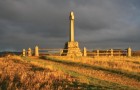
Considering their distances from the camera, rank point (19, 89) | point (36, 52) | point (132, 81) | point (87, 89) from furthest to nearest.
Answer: point (36, 52), point (132, 81), point (87, 89), point (19, 89)

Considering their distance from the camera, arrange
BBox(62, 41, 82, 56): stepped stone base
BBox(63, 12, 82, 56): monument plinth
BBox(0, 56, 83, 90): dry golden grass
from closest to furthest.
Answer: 1. BBox(0, 56, 83, 90): dry golden grass
2. BBox(63, 12, 82, 56): monument plinth
3. BBox(62, 41, 82, 56): stepped stone base

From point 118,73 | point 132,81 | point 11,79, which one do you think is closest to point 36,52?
point 118,73

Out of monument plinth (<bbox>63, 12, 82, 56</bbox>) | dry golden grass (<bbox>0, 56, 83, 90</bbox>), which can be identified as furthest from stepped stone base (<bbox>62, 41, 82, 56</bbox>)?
dry golden grass (<bbox>0, 56, 83, 90</bbox>)

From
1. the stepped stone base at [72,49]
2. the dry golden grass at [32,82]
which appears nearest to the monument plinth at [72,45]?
the stepped stone base at [72,49]

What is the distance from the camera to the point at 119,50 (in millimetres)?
54938

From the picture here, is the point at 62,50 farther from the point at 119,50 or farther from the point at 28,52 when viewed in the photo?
the point at 119,50

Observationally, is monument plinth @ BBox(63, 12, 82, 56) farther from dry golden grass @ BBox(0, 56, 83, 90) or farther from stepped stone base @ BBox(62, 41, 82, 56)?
dry golden grass @ BBox(0, 56, 83, 90)

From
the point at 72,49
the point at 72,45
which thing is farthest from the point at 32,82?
the point at 72,45

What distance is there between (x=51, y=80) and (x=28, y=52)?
3254 cm

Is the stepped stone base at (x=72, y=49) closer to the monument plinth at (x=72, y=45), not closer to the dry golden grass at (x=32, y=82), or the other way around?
the monument plinth at (x=72, y=45)

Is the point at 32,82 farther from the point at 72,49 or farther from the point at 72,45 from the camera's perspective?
the point at 72,45

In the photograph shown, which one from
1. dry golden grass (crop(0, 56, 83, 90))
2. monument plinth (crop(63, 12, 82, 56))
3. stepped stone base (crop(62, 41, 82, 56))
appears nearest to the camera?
dry golden grass (crop(0, 56, 83, 90))

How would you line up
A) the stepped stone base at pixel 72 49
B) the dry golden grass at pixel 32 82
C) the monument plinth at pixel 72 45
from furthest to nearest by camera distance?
the stepped stone base at pixel 72 49 < the monument plinth at pixel 72 45 < the dry golden grass at pixel 32 82

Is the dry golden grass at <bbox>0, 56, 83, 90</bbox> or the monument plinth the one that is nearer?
the dry golden grass at <bbox>0, 56, 83, 90</bbox>
